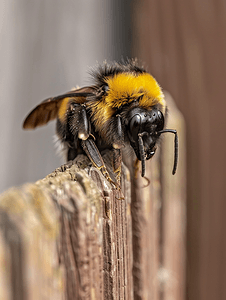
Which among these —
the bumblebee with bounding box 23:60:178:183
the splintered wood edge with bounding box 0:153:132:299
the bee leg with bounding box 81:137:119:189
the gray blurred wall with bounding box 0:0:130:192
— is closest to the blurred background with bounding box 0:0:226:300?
the gray blurred wall with bounding box 0:0:130:192

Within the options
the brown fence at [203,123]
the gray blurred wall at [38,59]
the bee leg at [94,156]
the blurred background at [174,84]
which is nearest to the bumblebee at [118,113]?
the bee leg at [94,156]

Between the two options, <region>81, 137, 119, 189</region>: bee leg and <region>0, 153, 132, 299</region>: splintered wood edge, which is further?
<region>81, 137, 119, 189</region>: bee leg

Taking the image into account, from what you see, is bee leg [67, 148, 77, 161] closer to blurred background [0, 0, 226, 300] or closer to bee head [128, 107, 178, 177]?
blurred background [0, 0, 226, 300]

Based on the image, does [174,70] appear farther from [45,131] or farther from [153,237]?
[153,237]

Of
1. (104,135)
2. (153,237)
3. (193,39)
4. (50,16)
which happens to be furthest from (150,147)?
(50,16)

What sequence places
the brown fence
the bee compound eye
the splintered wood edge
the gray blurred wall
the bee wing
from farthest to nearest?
the brown fence < the gray blurred wall < the bee wing < the bee compound eye < the splintered wood edge

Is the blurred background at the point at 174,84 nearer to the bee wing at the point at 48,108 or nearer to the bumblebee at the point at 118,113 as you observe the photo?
the bee wing at the point at 48,108

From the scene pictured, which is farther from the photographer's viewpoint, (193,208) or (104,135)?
(193,208)
